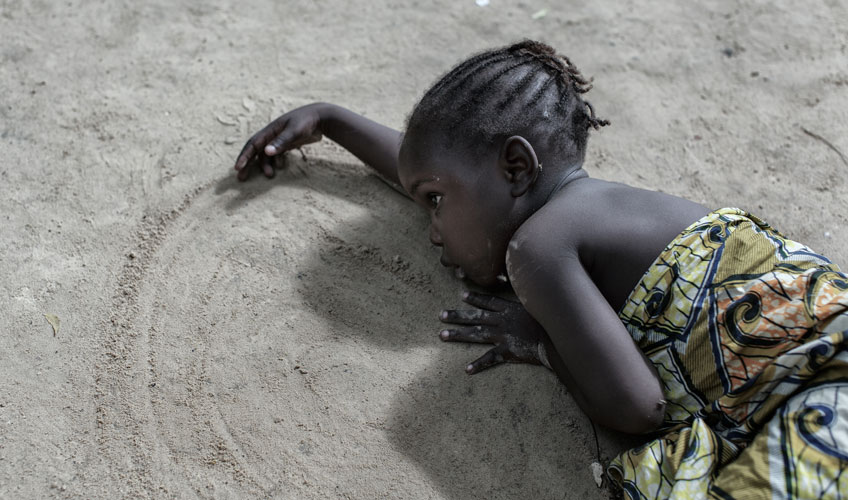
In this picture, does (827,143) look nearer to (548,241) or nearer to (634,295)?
(634,295)

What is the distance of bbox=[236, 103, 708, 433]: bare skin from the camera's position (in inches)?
67.0

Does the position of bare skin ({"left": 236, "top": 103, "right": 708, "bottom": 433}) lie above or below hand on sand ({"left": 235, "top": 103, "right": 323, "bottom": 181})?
above

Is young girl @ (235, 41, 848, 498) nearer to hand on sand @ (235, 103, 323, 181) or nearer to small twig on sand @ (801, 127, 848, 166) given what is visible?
hand on sand @ (235, 103, 323, 181)

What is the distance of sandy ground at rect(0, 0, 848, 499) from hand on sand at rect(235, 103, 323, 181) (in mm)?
86

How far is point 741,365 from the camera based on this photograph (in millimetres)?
1633

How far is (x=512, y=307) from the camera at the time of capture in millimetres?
2072

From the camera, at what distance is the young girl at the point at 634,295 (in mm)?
1533

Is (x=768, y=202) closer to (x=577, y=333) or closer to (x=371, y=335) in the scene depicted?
(x=577, y=333)

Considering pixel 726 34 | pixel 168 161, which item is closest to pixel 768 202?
pixel 726 34

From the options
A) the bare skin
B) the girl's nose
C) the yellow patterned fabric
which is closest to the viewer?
the yellow patterned fabric

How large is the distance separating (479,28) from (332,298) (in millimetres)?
1634

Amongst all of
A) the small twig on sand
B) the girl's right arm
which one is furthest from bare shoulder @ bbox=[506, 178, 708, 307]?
the small twig on sand

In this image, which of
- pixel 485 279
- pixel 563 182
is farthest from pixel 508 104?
pixel 485 279

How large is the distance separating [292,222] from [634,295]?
114 centimetres
